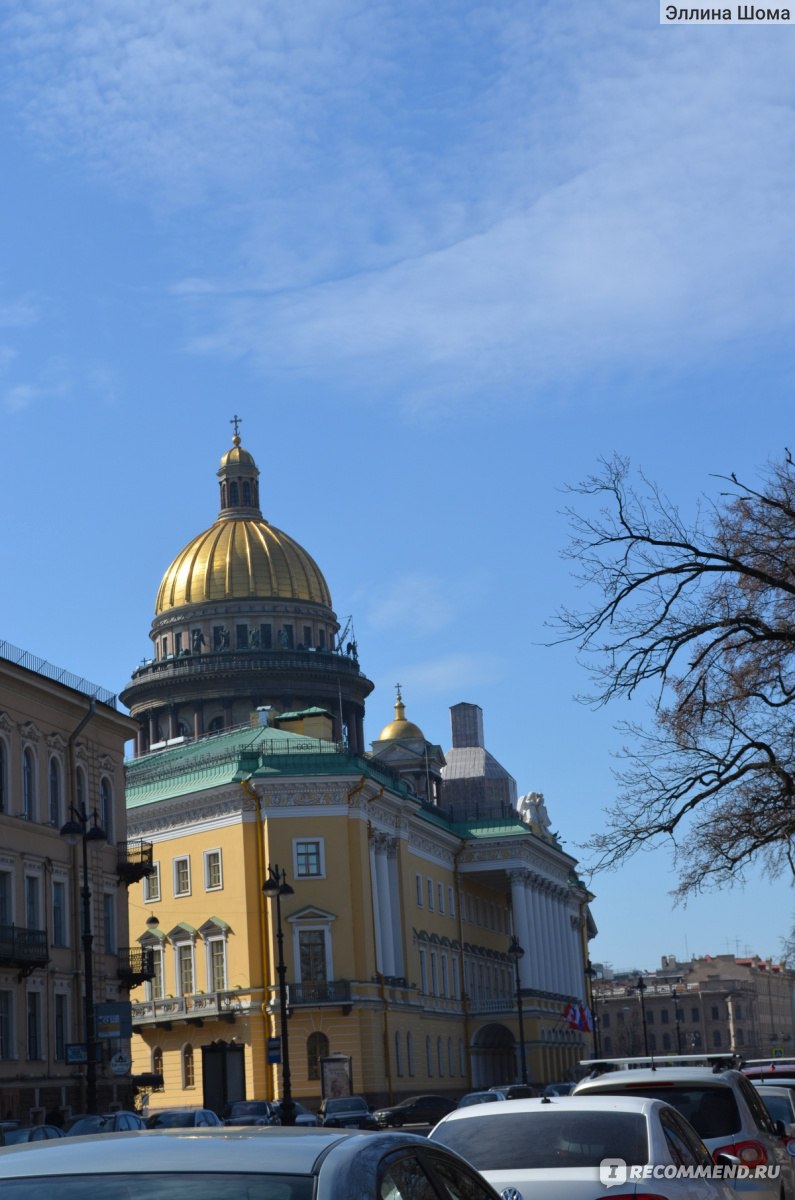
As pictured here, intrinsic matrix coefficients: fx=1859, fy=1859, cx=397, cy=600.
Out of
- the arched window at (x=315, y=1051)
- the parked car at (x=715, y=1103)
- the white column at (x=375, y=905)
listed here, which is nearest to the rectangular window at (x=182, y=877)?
the white column at (x=375, y=905)

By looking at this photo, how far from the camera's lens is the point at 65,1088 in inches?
1813

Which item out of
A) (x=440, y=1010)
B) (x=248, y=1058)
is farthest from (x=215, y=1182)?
(x=440, y=1010)

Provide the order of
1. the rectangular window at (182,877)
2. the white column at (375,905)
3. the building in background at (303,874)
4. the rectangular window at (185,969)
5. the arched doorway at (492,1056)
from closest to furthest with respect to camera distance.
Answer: the building in background at (303,874) < the rectangular window at (185,969) < the white column at (375,905) < the rectangular window at (182,877) < the arched doorway at (492,1056)

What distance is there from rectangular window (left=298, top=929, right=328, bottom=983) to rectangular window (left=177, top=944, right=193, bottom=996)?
4758 mm

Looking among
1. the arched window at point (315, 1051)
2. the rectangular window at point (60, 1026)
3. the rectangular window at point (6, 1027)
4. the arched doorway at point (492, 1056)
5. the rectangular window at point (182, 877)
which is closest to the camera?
the rectangular window at point (6, 1027)

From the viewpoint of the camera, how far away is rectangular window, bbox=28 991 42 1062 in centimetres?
4503

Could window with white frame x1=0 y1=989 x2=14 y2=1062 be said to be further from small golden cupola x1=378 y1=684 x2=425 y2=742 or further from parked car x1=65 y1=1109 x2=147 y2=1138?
small golden cupola x1=378 y1=684 x2=425 y2=742

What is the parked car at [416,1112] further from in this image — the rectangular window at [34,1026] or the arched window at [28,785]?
the arched window at [28,785]

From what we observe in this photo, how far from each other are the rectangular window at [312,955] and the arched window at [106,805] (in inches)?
725

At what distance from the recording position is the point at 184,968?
235ft

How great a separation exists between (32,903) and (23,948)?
2.25 meters

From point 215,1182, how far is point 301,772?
65993 mm

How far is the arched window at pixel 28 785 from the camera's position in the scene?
46.7m

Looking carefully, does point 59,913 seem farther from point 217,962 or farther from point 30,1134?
point 217,962
